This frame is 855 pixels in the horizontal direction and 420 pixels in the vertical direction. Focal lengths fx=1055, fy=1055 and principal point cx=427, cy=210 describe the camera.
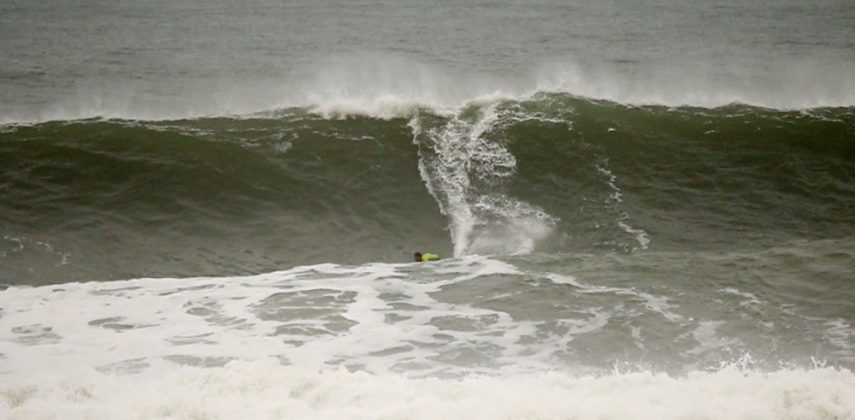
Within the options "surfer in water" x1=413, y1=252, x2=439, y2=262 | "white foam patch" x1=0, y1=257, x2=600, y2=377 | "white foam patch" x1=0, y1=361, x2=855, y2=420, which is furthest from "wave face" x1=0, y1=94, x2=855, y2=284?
"white foam patch" x1=0, y1=361, x2=855, y2=420

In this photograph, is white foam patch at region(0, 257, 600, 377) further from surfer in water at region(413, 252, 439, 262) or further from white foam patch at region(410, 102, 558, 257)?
white foam patch at region(410, 102, 558, 257)

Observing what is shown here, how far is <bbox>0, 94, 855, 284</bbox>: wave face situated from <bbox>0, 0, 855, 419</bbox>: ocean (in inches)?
2.2

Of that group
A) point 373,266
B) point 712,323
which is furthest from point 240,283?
point 712,323

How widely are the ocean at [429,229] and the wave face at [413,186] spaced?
56mm

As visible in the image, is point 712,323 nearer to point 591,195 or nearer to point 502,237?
point 502,237

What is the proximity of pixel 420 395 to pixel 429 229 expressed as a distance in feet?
23.8

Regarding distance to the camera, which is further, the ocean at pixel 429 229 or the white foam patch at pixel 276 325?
the white foam patch at pixel 276 325

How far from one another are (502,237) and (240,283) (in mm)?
4120

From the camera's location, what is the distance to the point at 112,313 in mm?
10453

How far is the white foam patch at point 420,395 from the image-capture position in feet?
24.5

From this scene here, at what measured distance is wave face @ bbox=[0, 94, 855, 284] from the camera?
563 inches

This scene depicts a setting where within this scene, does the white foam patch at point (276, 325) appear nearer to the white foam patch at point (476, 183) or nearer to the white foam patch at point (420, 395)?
the white foam patch at point (420, 395)

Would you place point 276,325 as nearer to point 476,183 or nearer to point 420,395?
point 420,395

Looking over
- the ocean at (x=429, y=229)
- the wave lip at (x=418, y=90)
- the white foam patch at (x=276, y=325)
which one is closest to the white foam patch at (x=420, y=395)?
the ocean at (x=429, y=229)
